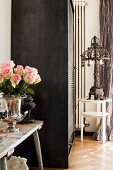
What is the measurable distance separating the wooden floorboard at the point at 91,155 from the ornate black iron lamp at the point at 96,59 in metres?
0.77

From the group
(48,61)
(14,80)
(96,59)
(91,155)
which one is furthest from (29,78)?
(96,59)

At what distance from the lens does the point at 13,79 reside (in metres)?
2.23

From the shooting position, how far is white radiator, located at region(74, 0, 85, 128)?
501 cm

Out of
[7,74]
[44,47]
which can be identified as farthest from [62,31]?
[7,74]

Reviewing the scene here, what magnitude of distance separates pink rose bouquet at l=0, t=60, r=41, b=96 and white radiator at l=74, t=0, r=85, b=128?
2667 mm

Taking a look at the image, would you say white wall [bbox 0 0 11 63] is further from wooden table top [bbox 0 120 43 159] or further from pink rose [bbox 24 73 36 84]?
wooden table top [bbox 0 120 43 159]

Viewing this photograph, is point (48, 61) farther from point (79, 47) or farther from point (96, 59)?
point (79, 47)

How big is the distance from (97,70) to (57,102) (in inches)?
74.2

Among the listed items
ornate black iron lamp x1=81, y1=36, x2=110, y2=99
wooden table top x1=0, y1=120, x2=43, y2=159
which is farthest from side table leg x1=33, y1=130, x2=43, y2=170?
ornate black iron lamp x1=81, y1=36, x2=110, y2=99

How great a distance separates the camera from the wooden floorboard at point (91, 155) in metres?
3.17

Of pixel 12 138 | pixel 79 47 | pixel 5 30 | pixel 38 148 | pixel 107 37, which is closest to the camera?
pixel 12 138

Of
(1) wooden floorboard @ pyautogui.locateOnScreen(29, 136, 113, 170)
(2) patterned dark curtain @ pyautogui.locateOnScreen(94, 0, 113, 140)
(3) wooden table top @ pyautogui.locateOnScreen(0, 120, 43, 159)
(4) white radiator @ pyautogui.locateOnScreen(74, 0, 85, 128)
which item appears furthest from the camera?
(4) white radiator @ pyautogui.locateOnScreen(74, 0, 85, 128)

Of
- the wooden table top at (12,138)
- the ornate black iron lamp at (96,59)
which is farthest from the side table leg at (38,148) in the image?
the ornate black iron lamp at (96,59)

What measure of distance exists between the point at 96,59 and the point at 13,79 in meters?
2.64
